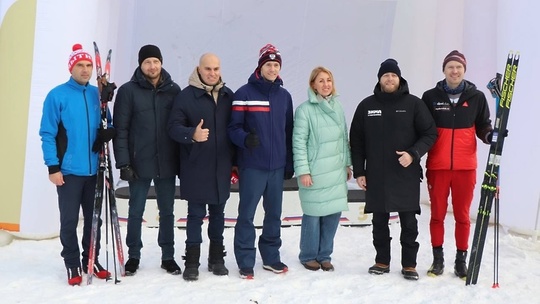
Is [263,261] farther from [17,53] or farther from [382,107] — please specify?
[17,53]

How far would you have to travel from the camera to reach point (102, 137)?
311 cm

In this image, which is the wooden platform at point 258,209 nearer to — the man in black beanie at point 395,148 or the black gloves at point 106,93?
the man in black beanie at point 395,148

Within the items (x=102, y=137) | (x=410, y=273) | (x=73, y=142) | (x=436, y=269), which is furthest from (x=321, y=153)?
(x=73, y=142)

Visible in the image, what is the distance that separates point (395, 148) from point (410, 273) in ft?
2.66

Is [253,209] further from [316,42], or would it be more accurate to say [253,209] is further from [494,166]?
[316,42]

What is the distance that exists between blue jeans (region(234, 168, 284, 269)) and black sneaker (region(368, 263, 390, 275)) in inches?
25.4

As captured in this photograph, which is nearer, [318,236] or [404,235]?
[404,235]

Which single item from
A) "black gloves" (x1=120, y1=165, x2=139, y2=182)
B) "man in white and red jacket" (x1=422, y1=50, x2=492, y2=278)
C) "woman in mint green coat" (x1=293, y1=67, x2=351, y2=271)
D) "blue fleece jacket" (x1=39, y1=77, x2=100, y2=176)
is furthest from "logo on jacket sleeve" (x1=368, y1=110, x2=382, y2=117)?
"blue fleece jacket" (x1=39, y1=77, x2=100, y2=176)

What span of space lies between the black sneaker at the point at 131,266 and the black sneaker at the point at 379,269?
1537 mm

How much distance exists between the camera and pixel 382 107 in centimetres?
333

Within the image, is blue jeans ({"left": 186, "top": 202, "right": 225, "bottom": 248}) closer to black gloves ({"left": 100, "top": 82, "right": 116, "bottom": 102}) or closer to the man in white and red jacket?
black gloves ({"left": 100, "top": 82, "right": 116, "bottom": 102})

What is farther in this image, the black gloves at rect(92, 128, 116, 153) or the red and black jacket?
the red and black jacket

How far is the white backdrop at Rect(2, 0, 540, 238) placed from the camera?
4.19 metres

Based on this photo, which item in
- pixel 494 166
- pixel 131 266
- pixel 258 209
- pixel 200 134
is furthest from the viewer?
pixel 258 209
